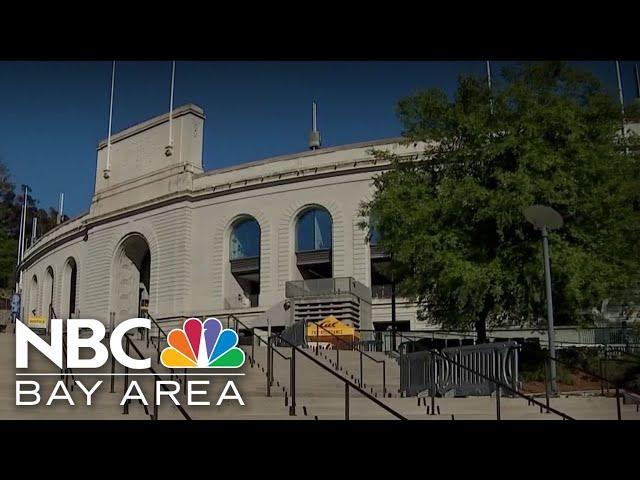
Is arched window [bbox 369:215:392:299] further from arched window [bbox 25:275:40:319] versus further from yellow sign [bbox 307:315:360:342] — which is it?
arched window [bbox 25:275:40:319]

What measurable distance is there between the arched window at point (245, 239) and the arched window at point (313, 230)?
216 cm

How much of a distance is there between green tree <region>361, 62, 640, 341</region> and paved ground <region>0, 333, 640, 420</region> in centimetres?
465

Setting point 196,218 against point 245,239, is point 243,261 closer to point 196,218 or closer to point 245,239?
point 245,239

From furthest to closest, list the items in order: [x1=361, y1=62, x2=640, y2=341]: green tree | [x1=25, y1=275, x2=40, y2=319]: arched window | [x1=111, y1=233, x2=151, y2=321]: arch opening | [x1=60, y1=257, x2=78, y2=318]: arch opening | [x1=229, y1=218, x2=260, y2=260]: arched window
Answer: [x1=25, y1=275, x2=40, y2=319]: arched window → [x1=60, y1=257, x2=78, y2=318]: arch opening → [x1=111, y1=233, x2=151, y2=321]: arch opening → [x1=229, y1=218, x2=260, y2=260]: arched window → [x1=361, y1=62, x2=640, y2=341]: green tree

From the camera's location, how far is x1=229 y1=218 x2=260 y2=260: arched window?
3594 cm

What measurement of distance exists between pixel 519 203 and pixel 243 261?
830 inches

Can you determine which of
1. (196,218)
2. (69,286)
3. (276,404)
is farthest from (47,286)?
(276,404)

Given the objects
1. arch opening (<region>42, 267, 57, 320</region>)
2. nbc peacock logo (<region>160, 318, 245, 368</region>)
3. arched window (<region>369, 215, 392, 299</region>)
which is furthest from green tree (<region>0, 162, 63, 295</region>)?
arched window (<region>369, 215, 392, 299</region>)

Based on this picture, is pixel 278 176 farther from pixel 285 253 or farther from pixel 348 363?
pixel 348 363

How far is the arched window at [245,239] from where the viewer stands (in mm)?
35938
